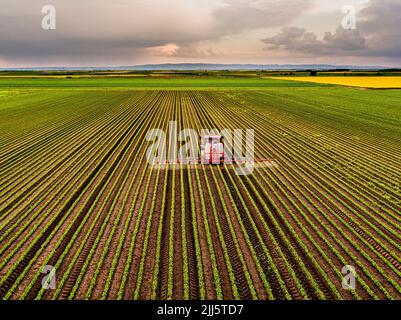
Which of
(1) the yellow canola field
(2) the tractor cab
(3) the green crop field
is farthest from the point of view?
(1) the yellow canola field

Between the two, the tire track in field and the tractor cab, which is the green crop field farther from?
the tractor cab

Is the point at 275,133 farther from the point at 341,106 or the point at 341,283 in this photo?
the point at 341,106

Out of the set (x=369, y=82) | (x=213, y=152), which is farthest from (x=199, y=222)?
(x=369, y=82)

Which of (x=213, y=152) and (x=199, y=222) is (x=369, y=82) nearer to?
(x=213, y=152)

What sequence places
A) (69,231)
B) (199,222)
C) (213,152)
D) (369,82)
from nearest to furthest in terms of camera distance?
1. (69,231)
2. (199,222)
3. (213,152)
4. (369,82)

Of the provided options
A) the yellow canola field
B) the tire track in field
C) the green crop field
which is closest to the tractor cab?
the green crop field

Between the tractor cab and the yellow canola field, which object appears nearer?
the tractor cab

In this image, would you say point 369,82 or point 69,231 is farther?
point 369,82

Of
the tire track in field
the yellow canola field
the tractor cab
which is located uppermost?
the yellow canola field

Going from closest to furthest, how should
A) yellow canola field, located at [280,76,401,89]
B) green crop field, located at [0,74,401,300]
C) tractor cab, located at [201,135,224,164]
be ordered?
1. green crop field, located at [0,74,401,300]
2. tractor cab, located at [201,135,224,164]
3. yellow canola field, located at [280,76,401,89]
